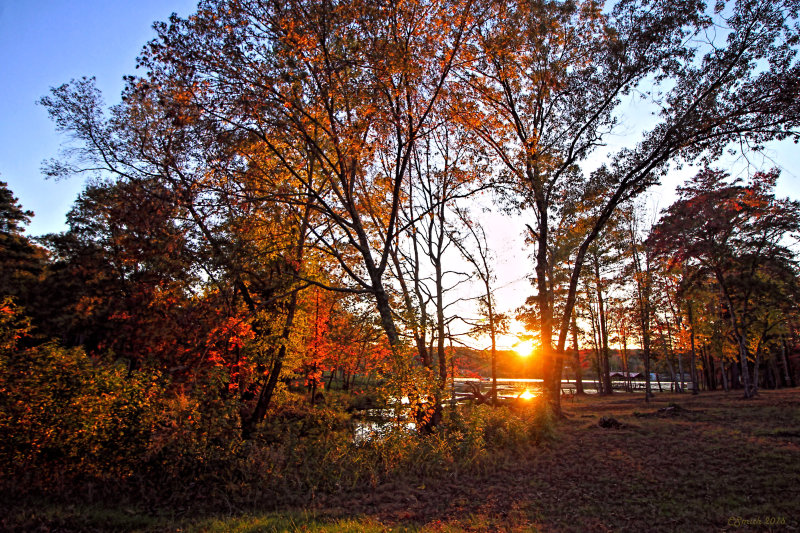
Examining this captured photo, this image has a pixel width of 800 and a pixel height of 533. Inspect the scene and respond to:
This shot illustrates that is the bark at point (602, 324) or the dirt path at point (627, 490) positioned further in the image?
the bark at point (602, 324)

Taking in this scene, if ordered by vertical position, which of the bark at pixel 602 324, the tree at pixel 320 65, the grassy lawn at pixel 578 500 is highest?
the tree at pixel 320 65

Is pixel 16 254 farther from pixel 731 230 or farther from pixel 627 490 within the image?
pixel 731 230

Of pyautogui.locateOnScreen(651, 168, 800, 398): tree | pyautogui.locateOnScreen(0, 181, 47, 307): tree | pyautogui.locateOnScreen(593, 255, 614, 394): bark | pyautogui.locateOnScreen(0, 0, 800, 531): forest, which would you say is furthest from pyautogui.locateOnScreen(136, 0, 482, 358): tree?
pyautogui.locateOnScreen(0, 181, 47, 307): tree

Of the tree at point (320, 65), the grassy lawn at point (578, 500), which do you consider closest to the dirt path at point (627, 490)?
the grassy lawn at point (578, 500)

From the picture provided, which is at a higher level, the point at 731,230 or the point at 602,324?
the point at 731,230

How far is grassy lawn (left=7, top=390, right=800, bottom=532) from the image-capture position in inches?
218

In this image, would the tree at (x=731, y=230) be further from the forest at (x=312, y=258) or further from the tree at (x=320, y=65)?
the tree at (x=320, y=65)

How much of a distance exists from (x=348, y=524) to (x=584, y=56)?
16137mm

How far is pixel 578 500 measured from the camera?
22.3ft

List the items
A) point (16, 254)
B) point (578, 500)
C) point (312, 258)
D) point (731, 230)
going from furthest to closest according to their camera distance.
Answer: point (16, 254) → point (731, 230) → point (312, 258) → point (578, 500)

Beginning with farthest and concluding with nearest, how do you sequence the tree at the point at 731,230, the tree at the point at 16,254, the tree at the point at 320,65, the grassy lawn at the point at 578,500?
the tree at the point at 16,254 → the tree at the point at 731,230 → the tree at the point at 320,65 → the grassy lawn at the point at 578,500

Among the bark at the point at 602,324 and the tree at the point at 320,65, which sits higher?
the tree at the point at 320,65

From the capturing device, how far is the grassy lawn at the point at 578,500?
5527mm

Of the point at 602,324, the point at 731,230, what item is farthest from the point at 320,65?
the point at 602,324
